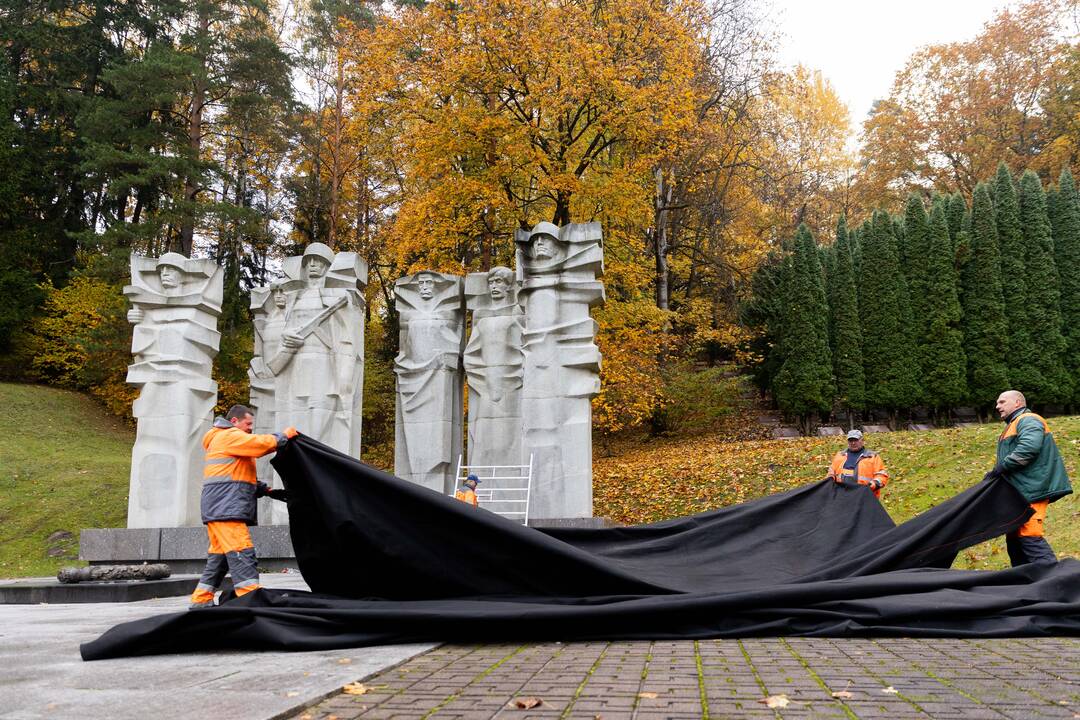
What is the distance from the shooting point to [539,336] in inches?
458

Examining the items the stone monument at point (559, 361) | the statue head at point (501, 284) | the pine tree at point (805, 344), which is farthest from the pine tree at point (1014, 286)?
the statue head at point (501, 284)

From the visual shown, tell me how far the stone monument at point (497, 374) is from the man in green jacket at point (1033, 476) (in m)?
7.60

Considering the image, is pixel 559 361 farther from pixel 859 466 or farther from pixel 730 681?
pixel 730 681

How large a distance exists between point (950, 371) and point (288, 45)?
23817 mm

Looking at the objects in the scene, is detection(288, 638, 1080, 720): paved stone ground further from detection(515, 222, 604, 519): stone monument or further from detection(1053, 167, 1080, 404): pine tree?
detection(1053, 167, 1080, 404): pine tree

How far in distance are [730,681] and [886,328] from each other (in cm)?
2161

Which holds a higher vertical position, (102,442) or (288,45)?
(288,45)

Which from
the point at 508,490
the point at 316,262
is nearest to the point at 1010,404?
the point at 508,490

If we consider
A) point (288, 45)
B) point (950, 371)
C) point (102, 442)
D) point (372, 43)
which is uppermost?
point (288, 45)

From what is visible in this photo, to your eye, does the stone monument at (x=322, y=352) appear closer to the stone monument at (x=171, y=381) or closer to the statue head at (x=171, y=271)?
the stone monument at (x=171, y=381)

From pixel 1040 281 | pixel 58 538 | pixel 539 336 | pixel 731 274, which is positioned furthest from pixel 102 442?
pixel 1040 281

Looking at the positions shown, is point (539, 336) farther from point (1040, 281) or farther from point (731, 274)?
point (1040, 281)

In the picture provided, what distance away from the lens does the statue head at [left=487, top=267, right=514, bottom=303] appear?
41.9 feet

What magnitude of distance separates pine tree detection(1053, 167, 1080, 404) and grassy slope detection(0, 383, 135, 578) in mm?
23228
